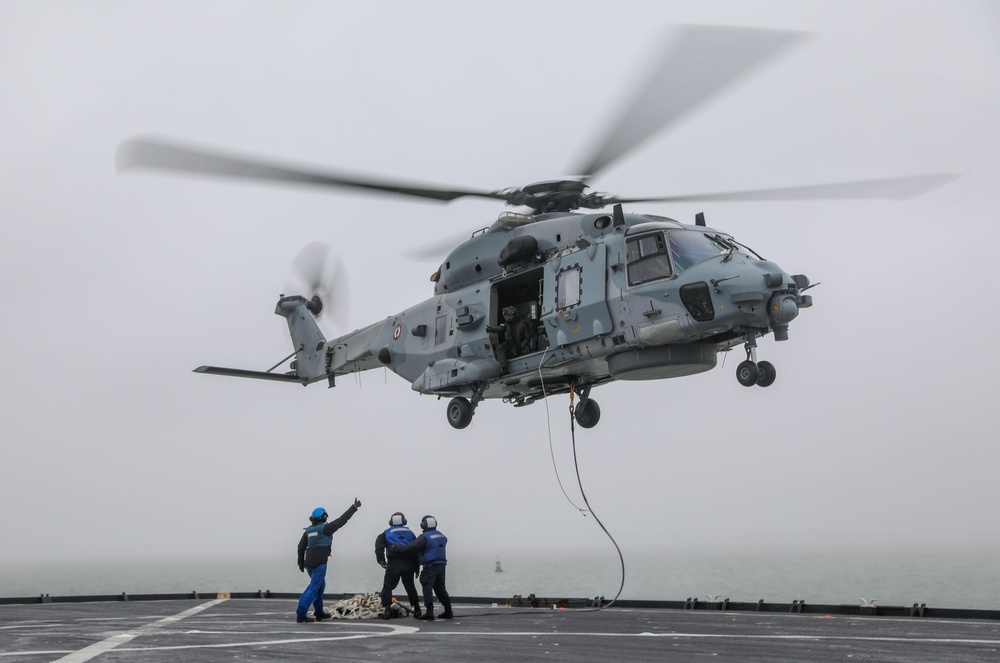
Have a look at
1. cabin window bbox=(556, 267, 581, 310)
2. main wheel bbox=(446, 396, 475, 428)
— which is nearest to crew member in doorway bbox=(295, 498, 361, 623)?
main wheel bbox=(446, 396, 475, 428)

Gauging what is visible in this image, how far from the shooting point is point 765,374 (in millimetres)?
12820

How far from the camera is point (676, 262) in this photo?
1332cm

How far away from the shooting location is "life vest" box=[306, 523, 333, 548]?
1242 cm

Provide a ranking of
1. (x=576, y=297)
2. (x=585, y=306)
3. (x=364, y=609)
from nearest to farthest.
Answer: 1. (x=364, y=609)
2. (x=585, y=306)
3. (x=576, y=297)

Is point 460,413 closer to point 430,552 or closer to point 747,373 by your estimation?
point 430,552

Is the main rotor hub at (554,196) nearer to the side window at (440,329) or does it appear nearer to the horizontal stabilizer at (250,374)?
the side window at (440,329)

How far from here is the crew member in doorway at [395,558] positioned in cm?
1205

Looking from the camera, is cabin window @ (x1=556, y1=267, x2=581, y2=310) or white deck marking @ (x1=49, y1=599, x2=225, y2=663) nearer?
white deck marking @ (x1=49, y1=599, x2=225, y2=663)

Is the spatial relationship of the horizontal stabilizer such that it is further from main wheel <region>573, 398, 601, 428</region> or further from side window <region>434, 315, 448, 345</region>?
main wheel <region>573, 398, 601, 428</region>

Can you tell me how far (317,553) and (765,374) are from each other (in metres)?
6.65

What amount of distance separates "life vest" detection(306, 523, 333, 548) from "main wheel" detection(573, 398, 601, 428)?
5366 millimetres

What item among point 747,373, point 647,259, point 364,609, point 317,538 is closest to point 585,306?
point 647,259

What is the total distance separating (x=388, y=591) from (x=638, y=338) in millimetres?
5114

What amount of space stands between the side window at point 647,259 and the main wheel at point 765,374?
1862 millimetres
